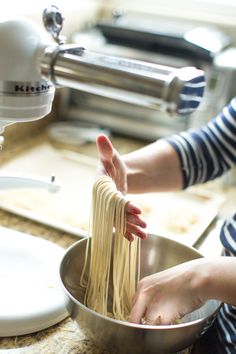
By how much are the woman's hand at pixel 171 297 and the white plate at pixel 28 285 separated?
14 cm

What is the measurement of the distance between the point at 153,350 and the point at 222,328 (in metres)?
0.20

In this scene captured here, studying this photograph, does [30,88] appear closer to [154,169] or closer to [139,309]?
[139,309]

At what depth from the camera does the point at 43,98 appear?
2.24 ft

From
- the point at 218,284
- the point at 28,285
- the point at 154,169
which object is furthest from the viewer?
the point at 154,169

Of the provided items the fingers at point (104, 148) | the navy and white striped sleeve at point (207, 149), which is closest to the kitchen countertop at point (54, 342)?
the fingers at point (104, 148)

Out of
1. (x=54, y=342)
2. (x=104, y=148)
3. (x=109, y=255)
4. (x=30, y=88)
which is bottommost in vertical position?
(x=54, y=342)

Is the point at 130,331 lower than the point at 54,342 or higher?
higher

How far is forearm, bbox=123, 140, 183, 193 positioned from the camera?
1017mm

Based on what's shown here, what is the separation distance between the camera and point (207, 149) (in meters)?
1.08

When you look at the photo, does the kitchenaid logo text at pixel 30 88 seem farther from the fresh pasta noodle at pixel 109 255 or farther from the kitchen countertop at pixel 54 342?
the kitchen countertop at pixel 54 342

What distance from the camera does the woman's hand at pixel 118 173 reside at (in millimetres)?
731

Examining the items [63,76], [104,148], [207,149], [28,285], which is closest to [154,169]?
[207,149]

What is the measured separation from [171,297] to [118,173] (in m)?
0.25

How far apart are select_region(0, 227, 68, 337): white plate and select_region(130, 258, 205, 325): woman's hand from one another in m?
0.14
